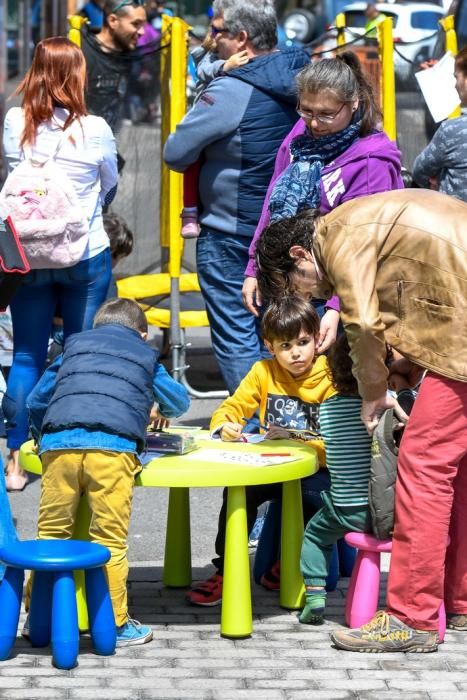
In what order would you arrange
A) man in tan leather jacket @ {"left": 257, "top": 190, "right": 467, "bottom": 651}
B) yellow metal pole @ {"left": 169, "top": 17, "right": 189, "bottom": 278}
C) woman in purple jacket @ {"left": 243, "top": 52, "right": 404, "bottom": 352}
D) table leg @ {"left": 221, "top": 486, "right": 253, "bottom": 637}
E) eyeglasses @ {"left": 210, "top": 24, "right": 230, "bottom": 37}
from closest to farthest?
1. man in tan leather jacket @ {"left": 257, "top": 190, "right": 467, "bottom": 651}
2. table leg @ {"left": 221, "top": 486, "right": 253, "bottom": 637}
3. woman in purple jacket @ {"left": 243, "top": 52, "right": 404, "bottom": 352}
4. eyeglasses @ {"left": 210, "top": 24, "right": 230, "bottom": 37}
5. yellow metal pole @ {"left": 169, "top": 17, "right": 189, "bottom": 278}

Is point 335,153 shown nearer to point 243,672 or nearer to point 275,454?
point 275,454

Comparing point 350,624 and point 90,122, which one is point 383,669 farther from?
point 90,122

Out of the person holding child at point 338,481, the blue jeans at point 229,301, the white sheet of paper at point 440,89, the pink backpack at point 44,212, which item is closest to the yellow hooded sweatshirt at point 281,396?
the person holding child at point 338,481

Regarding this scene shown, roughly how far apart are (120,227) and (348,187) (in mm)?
2868

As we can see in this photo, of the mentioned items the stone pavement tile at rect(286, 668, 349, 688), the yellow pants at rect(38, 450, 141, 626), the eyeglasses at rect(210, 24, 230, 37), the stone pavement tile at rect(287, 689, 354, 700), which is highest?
the eyeglasses at rect(210, 24, 230, 37)

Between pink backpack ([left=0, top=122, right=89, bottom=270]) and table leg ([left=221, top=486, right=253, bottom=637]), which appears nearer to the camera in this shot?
table leg ([left=221, top=486, right=253, bottom=637])

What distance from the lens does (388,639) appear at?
4.38 meters

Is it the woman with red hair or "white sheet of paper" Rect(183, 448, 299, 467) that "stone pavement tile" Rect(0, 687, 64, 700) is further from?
the woman with red hair

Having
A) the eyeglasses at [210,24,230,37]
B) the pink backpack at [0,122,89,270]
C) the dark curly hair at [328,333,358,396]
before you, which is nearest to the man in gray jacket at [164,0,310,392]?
the eyeglasses at [210,24,230,37]

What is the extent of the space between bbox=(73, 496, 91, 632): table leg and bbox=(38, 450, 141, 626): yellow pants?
0.49 ft

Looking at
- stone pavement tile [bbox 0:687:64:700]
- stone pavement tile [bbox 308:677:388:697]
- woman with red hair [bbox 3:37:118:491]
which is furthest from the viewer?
woman with red hair [bbox 3:37:118:491]

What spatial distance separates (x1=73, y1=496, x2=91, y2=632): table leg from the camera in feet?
14.9

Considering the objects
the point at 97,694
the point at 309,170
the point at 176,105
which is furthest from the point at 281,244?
the point at 176,105

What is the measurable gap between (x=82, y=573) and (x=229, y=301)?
1.96 m
